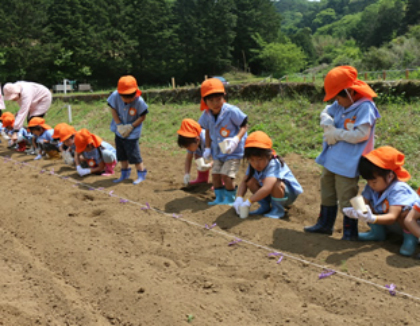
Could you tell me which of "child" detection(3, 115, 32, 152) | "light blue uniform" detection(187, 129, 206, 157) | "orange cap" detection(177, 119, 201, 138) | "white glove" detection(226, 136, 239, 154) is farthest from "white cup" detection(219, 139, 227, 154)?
"child" detection(3, 115, 32, 152)

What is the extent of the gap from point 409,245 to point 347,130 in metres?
0.96

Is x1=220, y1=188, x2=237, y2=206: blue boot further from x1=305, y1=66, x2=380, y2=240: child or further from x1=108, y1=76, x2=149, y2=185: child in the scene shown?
x1=108, y1=76, x2=149, y2=185: child

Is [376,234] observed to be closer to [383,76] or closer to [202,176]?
[202,176]

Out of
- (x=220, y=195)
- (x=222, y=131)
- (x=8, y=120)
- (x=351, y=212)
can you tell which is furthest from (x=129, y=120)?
(x=8, y=120)

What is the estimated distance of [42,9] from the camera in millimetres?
31562

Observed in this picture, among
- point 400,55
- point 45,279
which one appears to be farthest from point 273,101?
point 400,55

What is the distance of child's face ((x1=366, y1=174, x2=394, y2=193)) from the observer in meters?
2.91

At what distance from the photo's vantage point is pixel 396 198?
2.87 m

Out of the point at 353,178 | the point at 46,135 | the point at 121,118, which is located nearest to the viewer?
the point at 353,178

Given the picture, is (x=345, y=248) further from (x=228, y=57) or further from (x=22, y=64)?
(x=228, y=57)

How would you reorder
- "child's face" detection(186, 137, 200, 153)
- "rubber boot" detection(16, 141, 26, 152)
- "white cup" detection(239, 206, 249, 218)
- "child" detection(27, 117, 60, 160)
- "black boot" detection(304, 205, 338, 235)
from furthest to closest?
"rubber boot" detection(16, 141, 26, 152) < "child" detection(27, 117, 60, 160) < "child's face" detection(186, 137, 200, 153) < "white cup" detection(239, 206, 249, 218) < "black boot" detection(304, 205, 338, 235)

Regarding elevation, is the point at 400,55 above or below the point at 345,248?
above

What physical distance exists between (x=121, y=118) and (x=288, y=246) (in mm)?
3013

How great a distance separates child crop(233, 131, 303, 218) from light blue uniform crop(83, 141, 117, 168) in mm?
2724
